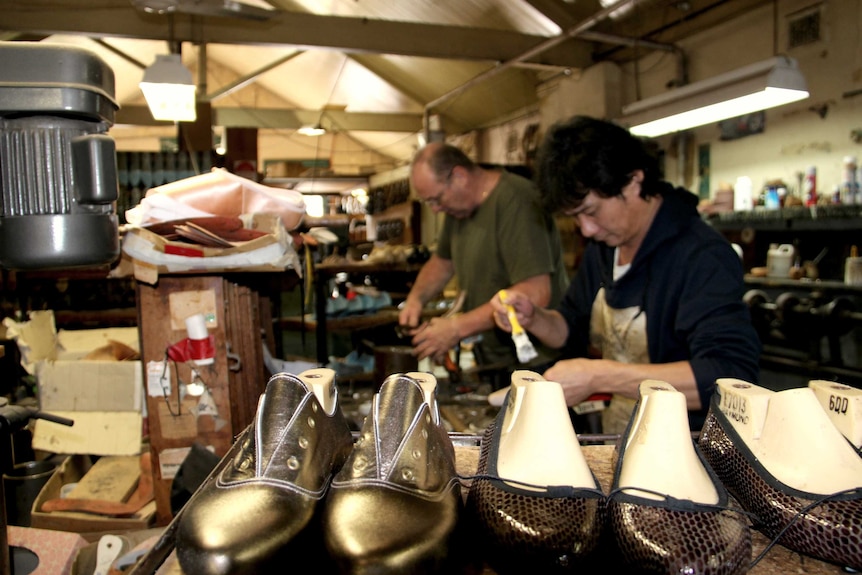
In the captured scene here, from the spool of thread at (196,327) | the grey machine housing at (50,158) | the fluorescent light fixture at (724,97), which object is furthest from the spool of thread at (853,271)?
the grey machine housing at (50,158)

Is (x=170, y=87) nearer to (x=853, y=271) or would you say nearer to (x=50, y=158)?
(x=50, y=158)

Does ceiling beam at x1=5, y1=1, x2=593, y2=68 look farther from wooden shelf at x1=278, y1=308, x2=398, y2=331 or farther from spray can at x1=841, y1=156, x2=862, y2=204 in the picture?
spray can at x1=841, y1=156, x2=862, y2=204

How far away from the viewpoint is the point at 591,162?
5.51ft

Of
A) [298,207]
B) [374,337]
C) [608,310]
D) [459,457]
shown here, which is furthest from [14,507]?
[608,310]

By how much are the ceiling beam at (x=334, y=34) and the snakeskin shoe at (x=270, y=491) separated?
5710mm

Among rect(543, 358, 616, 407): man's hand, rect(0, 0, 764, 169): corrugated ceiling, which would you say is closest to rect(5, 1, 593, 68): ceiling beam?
rect(0, 0, 764, 169): corrugated ceiling

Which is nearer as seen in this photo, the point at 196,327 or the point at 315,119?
the point at 196,327

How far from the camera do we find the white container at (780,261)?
4199 mm

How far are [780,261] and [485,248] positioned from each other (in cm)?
259

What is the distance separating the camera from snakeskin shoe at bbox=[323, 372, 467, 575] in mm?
506

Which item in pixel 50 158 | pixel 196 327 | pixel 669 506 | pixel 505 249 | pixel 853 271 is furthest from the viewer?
pixel 853 271

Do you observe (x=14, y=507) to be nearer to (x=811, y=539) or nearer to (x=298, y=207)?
(x=298, y=207)

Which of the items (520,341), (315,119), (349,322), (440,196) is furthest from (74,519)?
(315,119)

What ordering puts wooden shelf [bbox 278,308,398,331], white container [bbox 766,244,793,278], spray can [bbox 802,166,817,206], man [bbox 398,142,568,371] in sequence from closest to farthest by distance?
man [bbox 398,142,568,371]
spray can [bbox 802,166,817,206]
white container [bbox 766,244,793,278]
wooden shelf [bbox 278,308,398,331]
